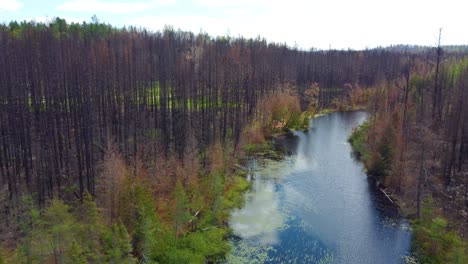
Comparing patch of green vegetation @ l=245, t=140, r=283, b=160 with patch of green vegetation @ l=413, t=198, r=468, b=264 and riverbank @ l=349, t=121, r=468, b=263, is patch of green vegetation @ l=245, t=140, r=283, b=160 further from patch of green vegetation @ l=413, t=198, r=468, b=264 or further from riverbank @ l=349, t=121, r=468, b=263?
patch of green vegetation @ l=413, t=198, r=468, b=264

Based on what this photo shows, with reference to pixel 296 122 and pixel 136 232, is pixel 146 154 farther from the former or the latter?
pixel 296 122

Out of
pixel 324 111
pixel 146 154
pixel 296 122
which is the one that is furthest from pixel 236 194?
pixel 324 111

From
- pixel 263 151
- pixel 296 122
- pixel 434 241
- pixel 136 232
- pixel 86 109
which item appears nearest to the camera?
pixel 136 232

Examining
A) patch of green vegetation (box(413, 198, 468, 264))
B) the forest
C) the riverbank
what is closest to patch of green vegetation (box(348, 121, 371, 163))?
the forest

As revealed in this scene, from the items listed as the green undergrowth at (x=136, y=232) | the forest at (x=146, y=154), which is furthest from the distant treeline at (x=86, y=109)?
the green undergrowth at (x=136, y=232)

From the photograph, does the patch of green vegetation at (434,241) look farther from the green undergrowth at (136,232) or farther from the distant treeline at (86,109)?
the distant treeline at (86,109)

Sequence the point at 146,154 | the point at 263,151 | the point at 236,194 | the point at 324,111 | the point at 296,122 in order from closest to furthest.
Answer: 1. the point at 236,194
2. the point at 146,154
3. the point at 263,151
4. the point at 296,122
5. the point at 324,111
